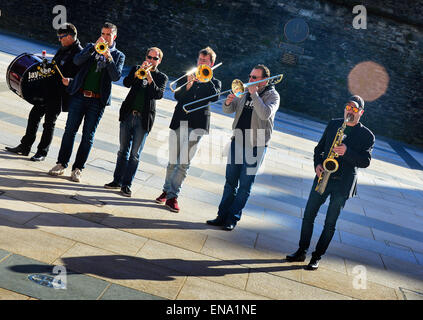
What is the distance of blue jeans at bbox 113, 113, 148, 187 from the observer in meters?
4.76

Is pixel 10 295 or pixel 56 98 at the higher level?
pixel 56 98

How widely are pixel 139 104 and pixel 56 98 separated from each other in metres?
1.23

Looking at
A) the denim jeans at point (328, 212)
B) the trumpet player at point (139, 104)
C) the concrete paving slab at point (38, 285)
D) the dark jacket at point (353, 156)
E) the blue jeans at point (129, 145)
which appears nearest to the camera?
the concrete paving slab at point (38, 285)

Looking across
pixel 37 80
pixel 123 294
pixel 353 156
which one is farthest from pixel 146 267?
pixel 37 80

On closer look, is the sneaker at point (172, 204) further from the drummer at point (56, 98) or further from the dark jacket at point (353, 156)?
the dark jacket at point (353, 156)

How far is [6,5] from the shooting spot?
1855 centimetres

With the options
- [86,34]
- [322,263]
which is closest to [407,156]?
[322,263]

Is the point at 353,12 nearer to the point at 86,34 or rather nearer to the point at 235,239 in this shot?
the point at 86,34

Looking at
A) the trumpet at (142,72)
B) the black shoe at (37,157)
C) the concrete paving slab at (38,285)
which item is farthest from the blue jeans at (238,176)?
the black shoe at (37,157)

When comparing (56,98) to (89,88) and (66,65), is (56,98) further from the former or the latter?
(89,88)

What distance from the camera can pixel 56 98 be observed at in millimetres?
5152

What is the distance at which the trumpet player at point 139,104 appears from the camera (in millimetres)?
4629

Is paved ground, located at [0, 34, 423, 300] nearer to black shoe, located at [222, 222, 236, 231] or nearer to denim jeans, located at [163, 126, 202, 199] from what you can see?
black shoe, located at [222, 222, 236, 231]
